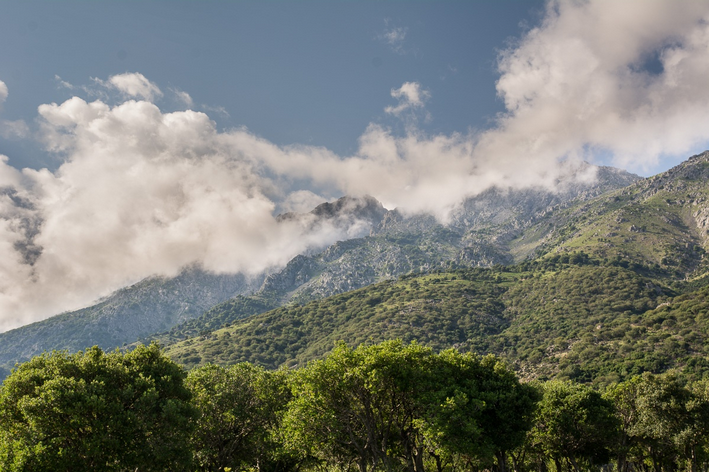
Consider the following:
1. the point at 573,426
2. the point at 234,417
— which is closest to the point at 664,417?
the point at 573,426

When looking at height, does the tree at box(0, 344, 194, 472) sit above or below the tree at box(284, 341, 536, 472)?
above

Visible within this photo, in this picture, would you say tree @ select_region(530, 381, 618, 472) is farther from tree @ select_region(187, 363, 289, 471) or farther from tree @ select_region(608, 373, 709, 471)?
tree @ select_region(187, 363, 289, 471)

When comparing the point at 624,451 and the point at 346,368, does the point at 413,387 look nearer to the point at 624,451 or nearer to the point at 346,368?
the point at 346,368

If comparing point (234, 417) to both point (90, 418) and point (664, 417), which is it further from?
point (664, 417)

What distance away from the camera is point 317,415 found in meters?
32.2

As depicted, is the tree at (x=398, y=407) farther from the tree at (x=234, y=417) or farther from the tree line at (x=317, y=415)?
the tree at (x=234, y=417)

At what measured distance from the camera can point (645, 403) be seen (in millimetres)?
48125

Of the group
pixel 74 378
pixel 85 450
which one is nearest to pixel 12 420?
pixel 74 378

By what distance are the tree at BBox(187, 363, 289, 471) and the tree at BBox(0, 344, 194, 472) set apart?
6.67 meters

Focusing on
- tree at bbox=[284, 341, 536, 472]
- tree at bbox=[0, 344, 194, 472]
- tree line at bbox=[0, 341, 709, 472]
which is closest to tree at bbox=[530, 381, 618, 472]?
tree line at bbox=[0, 341, 709, 472]

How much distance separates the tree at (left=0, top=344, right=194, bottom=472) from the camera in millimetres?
24609

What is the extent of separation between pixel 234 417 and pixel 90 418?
14.0 meters

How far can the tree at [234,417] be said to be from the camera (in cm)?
3716

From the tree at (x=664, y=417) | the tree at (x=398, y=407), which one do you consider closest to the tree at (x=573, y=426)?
the tree at (x=664, y=417)
